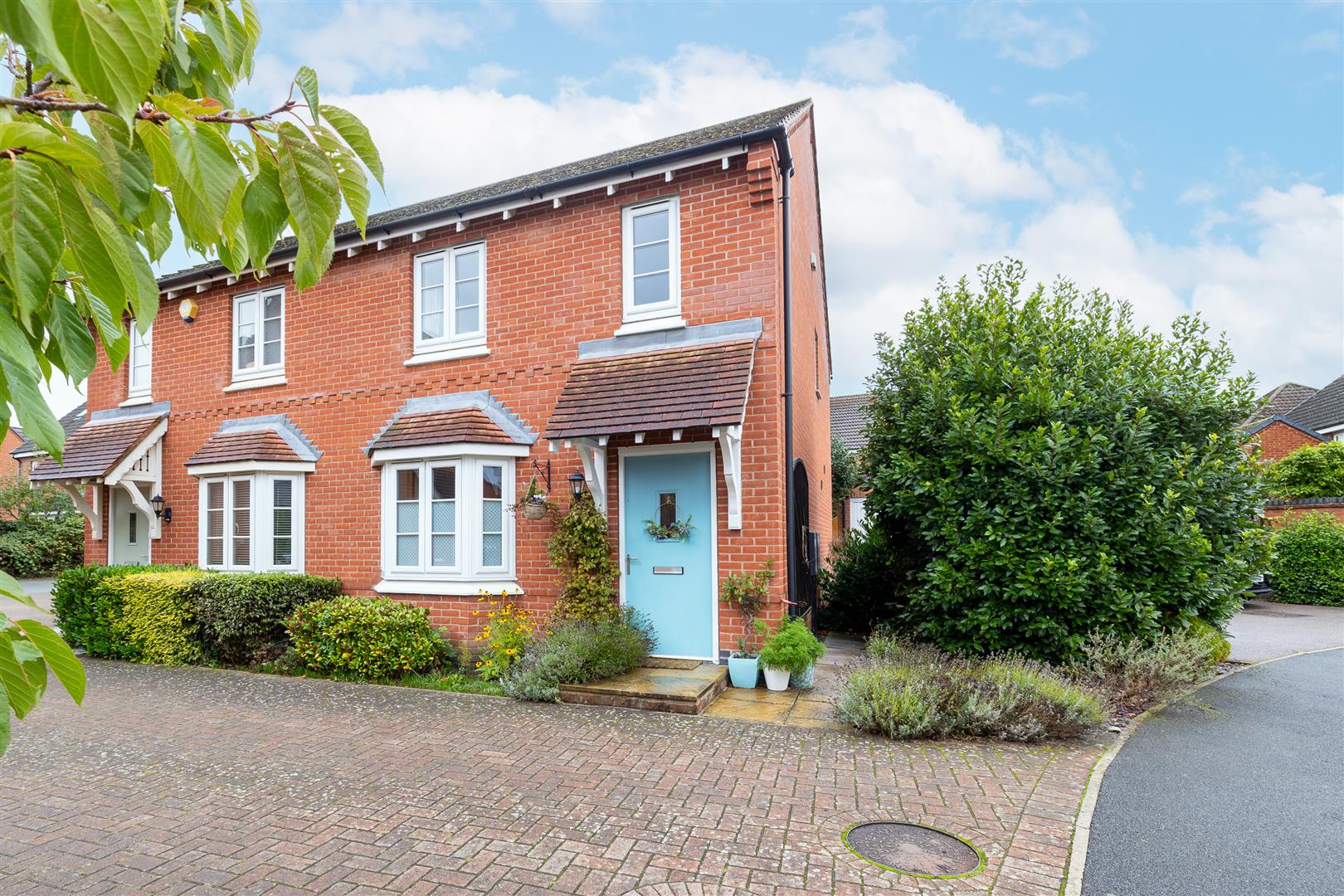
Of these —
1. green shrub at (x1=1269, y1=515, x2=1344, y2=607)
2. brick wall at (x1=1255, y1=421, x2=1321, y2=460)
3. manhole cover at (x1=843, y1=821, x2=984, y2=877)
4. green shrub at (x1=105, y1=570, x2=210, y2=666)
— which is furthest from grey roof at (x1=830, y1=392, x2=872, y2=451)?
manhole cover at (x1=843, y1=821, x2=984, y2=877)

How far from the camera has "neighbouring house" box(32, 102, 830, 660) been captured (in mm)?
8719

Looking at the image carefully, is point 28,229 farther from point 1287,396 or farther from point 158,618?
point 1287,396

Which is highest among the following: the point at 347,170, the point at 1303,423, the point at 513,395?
the point at 1303,423

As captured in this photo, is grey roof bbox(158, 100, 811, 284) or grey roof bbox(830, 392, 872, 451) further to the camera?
grey roof bbox(830, 392, 872, 451)

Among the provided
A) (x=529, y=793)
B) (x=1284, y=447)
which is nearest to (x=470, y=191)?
(x=529, y=793)

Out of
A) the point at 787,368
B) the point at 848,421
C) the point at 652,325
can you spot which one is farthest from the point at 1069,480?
the point at 848,421

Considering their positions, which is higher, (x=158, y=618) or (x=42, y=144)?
(x=42, y=144)

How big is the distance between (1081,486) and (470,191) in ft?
31.5

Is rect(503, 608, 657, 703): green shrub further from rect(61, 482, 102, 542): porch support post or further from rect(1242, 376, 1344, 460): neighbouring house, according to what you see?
rect(1242, 376, 1344, 460): neighbouring house

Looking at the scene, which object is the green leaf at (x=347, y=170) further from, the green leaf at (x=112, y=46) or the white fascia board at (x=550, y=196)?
the white fascia board at (x=550, y=196)

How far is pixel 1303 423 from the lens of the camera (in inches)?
1172

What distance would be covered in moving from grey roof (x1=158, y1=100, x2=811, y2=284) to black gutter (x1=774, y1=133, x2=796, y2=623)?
51 cm

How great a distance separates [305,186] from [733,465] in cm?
712

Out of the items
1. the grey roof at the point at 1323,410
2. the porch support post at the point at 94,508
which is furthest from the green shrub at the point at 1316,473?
the porch support post at the point at 94,508
